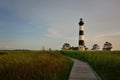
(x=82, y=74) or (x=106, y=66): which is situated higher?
(x=106, y=66)

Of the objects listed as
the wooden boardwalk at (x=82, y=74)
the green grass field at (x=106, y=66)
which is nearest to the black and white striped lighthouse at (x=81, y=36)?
the green grass field at (x=106, y=66)

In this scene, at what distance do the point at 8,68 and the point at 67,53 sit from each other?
22.5m

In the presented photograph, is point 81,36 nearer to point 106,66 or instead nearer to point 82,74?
point 106,66

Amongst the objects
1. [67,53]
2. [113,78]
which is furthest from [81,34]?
[113,78]

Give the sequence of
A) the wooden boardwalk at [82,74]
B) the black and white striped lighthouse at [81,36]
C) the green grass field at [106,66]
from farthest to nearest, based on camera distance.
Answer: the black and white striped lighthouse at [81,36], the green grass field at [106,66], the wooden boardwalk at [82,74]

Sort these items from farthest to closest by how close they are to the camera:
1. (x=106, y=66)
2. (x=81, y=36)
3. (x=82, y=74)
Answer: (x=81, y=36), (x=106, y=66), (x=82, y=74)

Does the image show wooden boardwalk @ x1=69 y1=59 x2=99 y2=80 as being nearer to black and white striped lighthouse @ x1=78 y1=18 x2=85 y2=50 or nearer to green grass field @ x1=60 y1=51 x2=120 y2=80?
green grass field @ x1=60 y1=51 x2=120 y2=80

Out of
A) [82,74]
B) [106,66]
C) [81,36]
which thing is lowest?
[82,74]

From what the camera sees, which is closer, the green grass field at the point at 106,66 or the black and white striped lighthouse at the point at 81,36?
the green grass field at the point at 106,66

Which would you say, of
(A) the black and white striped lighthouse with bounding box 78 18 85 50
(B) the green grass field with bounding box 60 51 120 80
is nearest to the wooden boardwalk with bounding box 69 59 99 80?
(B) the green grass field with bounding box 60 51 120 80

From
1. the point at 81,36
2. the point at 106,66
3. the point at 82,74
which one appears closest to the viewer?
the point at 82,74

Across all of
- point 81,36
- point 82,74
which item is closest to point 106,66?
point 82,74

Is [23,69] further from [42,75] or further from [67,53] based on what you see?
[67,53]

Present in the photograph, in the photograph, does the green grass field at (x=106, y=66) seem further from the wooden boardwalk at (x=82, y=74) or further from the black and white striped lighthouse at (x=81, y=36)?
the black and white striped lighthouse at (x=81, y=36)
